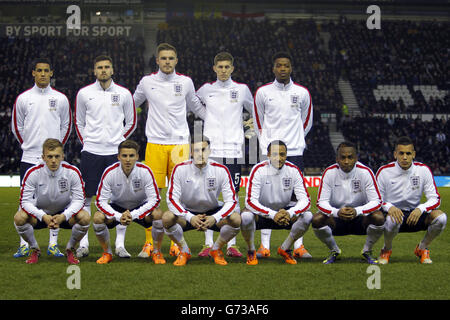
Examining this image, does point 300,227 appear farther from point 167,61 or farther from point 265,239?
point 167,61

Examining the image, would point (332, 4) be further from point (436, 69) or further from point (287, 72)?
point (287, 72)

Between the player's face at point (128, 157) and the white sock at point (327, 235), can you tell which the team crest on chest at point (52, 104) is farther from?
the white sock at point (327, 235)

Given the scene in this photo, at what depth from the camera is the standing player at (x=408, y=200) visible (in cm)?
588

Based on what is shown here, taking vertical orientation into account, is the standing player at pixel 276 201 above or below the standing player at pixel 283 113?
below

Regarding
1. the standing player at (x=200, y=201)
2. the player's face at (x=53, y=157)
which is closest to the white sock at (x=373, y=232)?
the standing player at (x=200, y=201)

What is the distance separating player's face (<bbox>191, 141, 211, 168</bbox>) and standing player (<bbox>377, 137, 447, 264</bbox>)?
1.93 meters

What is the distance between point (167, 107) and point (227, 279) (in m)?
2.38

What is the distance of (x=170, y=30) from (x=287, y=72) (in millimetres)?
24550

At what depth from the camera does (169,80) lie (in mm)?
6660

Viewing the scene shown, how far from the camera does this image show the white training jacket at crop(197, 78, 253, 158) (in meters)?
6.61

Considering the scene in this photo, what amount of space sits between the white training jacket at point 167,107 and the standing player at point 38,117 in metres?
1.06

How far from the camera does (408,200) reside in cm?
614

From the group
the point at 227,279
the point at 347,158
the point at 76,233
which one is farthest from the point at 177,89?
the point at 227,279

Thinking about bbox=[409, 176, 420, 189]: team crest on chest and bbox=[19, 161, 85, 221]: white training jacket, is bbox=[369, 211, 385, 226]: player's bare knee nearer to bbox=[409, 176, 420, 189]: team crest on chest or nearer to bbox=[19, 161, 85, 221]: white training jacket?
bbox=[409, 176, 420, 189]: team crest on chest
